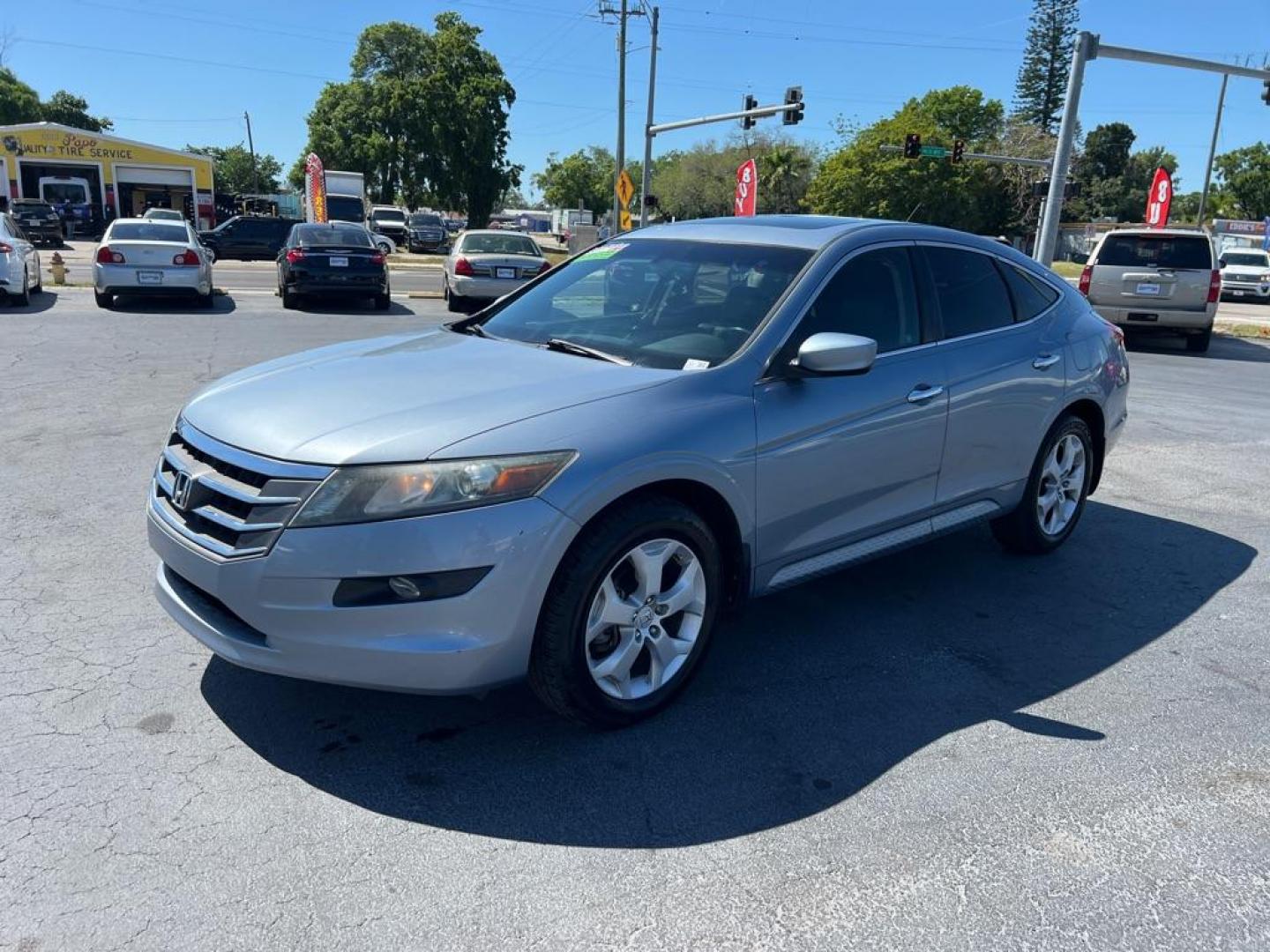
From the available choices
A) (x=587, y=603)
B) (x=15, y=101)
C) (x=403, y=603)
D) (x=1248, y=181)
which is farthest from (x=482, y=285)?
(x=1248, y=181)

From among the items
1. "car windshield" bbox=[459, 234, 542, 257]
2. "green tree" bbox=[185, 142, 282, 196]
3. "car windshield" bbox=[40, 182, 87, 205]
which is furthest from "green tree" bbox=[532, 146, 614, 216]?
"car windshield" bbox=[459, 234, 542, 257]

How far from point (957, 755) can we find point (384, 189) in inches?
2492

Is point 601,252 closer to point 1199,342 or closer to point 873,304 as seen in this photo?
point 873,304

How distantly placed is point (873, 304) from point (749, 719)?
6.09 ft

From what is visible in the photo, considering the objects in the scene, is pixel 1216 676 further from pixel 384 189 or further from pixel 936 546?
pixel 384 189

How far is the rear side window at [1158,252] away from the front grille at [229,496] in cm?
1593

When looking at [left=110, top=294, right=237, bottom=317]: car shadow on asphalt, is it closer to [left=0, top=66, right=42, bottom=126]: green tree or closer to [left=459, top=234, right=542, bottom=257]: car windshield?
[left=459, top=234, right=542, bottom=257]: car windshield

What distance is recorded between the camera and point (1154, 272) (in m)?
15.6

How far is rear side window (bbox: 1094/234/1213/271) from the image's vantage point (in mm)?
15531

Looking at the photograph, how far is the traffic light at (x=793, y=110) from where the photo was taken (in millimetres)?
29497

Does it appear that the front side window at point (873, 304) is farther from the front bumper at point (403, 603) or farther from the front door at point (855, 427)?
the front bumper at point (403, 603)

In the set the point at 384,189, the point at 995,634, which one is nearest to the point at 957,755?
the point at 995,634

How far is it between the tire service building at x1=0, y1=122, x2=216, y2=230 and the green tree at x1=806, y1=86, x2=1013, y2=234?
119 feet

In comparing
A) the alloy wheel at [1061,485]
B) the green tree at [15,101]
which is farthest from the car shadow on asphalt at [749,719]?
the green tree at [15,101]
